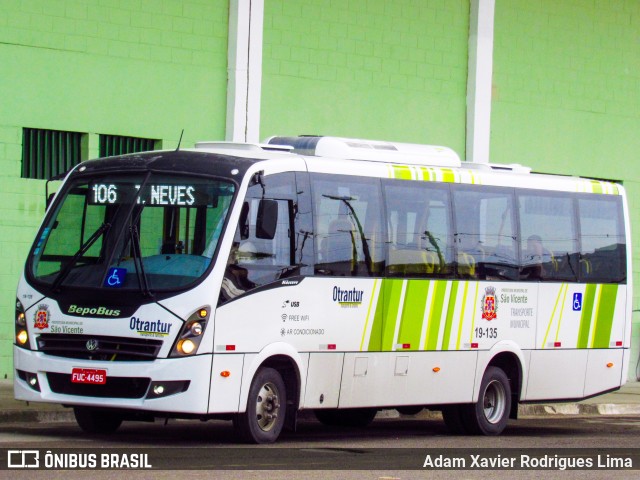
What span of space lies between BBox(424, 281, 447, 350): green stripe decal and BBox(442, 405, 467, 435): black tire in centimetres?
109

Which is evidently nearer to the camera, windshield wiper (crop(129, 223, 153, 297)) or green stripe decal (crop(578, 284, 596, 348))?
windshield wiper (crop(129, 223, 153, 297))

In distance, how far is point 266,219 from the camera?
44.1ft

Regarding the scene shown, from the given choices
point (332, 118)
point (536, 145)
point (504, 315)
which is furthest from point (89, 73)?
point (536, 145)

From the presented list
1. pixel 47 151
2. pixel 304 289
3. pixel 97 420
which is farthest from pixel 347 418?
pixel 47 151

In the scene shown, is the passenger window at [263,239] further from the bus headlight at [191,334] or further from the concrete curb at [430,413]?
the concrete curb at [430,413]

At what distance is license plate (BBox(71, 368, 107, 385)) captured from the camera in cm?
1304

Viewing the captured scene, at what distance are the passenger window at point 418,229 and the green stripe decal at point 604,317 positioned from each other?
2.87m

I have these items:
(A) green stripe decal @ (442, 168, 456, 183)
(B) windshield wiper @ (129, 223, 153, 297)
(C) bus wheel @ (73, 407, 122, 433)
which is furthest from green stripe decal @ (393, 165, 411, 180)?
(C) bus wheel @ (73, 407, 122, 433)

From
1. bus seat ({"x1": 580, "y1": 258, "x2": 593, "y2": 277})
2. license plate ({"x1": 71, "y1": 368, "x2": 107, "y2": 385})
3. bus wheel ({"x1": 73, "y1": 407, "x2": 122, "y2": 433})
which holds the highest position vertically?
bus seat ({"x1": 580, "y1": 258, "x2": 593, "y2": 277})

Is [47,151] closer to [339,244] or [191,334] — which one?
[339,244]

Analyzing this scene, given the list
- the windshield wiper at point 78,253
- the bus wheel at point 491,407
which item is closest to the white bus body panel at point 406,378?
the bus wheel at point 491,407

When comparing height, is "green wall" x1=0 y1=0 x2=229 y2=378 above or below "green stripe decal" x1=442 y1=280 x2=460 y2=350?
above

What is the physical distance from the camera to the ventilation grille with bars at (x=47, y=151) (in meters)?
19.5

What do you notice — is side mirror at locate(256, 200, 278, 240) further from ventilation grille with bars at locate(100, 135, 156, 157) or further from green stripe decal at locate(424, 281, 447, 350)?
ventilation grille with bars at locate(100, 135, 156, 157)
